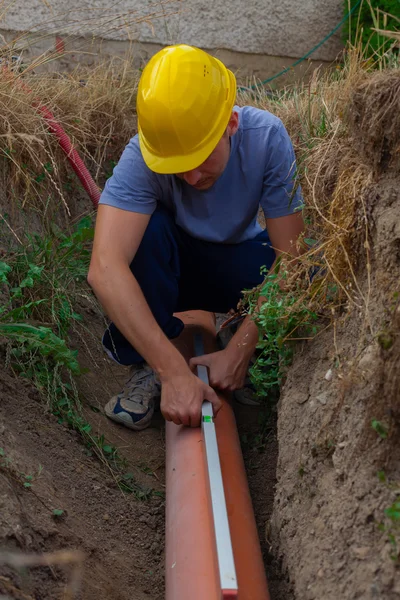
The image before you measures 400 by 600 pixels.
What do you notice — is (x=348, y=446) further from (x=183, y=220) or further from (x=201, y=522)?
(x=183, y=220)

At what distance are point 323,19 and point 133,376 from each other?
3.89 meters

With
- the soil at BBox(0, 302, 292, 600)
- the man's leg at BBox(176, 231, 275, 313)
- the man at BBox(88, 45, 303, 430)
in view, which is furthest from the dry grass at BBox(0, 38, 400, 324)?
the soil at BBox(0, 302, 292, 600)

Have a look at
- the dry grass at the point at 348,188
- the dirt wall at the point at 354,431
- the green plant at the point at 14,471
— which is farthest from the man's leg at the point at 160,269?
the green plant at the point at 14,471

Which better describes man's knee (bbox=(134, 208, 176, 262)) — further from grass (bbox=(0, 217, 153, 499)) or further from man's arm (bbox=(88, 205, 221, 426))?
grass (bbox=(0, 217, 153, 499))

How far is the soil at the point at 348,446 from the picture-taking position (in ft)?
4.63

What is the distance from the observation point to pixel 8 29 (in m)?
4.87

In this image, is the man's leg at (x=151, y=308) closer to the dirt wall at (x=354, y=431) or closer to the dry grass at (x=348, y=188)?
the dry grass at (x=348, y=188)

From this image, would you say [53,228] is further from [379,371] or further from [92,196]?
[379,371]

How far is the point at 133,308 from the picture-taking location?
91.4 inches

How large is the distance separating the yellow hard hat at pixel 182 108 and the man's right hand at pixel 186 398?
2.14ft

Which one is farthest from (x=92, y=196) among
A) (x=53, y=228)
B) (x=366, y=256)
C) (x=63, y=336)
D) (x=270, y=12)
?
(x=270, y=12)

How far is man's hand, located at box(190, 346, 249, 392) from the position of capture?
2.38 metres

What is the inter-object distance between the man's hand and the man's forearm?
0.51ft

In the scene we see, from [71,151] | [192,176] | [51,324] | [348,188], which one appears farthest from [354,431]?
[71,151]
